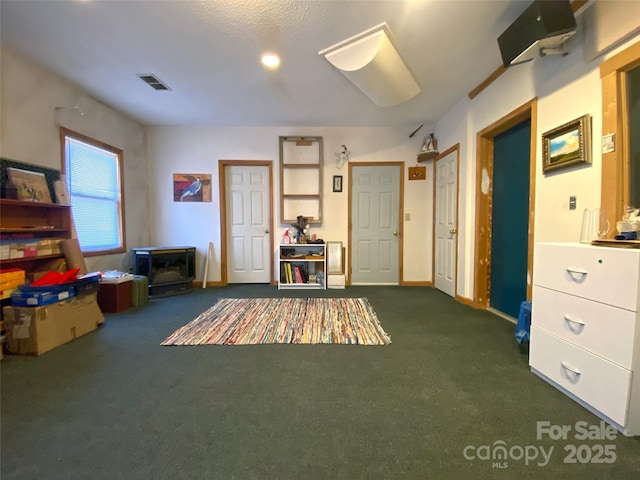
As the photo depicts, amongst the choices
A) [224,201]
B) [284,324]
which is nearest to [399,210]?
[284,324]

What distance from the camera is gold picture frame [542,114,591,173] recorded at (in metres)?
1.78

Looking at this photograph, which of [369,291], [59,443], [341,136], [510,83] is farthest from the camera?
[341,136]

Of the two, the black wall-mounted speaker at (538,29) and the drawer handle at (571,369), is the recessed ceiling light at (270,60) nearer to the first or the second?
the black wall-mounted speaker at (538,29)

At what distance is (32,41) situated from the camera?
2.27 metres

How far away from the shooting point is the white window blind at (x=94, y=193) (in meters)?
3.11

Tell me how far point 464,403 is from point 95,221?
427 cm

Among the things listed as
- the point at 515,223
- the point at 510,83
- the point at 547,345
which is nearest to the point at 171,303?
the point at 547,345

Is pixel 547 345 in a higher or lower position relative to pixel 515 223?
lower

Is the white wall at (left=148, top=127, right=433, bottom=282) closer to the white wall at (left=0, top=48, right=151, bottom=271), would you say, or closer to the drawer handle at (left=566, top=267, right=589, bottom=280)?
the white wall at (left=0, top=48, right=151, bottom=271)

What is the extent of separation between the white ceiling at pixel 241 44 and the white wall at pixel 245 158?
811mm

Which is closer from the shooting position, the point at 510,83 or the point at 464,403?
the point at 464,403

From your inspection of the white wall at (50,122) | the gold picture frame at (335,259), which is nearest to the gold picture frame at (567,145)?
the gold picture frame at (335,259)

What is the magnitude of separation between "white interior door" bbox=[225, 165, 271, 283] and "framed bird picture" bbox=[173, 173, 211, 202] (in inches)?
12.8

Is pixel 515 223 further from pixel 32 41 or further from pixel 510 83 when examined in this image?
pixel 32 41
